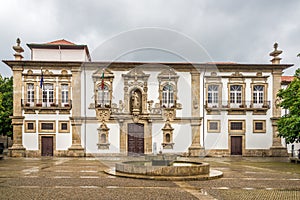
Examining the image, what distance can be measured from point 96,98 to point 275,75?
665 inches

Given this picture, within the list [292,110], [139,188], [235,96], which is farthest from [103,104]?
[139,188]

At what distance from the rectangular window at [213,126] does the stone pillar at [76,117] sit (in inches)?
461

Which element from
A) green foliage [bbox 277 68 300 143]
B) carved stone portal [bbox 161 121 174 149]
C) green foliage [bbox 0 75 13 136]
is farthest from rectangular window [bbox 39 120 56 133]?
green foliage [bbox 277 68 300 143]

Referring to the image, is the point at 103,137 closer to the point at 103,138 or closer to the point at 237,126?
the point at 103,138

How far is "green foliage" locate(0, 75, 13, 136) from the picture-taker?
31864 mm

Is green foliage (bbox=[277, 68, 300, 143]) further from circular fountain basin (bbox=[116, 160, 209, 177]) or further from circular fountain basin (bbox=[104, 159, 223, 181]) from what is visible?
circular fountain basin (bbox=[116, 160, 209, 177])

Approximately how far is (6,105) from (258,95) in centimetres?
2532

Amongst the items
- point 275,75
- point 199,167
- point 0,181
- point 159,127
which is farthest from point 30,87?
point 275,75

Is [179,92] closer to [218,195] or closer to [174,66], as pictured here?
[174,66]

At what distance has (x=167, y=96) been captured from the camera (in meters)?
30.5

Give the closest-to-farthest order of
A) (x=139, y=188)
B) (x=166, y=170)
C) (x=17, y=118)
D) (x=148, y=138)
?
(x=139, y=188)
(x=166, y=170)
(x=17, y=118)
(x=148, y=138)

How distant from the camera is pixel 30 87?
97.0 feet

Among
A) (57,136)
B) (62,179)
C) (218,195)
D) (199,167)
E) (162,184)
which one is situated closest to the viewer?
(218,195)

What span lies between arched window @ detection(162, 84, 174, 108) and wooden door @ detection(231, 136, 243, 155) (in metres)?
6.71
